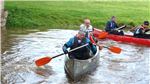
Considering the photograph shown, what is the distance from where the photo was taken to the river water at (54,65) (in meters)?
13.4

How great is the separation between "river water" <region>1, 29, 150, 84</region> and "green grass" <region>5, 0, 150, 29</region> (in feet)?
15.4

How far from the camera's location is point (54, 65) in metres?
15.8

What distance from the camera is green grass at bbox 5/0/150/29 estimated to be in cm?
2728

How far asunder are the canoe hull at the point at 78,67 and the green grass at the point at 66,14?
12.7m

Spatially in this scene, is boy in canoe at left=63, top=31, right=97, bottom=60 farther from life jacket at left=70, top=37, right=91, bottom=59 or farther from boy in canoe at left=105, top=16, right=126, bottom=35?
boy in canoe at left=105, top=16, right=126, bottom=35

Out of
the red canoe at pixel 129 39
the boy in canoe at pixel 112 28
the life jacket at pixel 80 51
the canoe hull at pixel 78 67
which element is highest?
the life jacket at pixel 80 51

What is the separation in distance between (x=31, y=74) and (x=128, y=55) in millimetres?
6130

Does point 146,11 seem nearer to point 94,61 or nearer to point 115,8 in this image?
point 115,8

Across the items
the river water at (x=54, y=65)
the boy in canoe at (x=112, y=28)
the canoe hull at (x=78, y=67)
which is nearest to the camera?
the canoe hull at (x=78, y=67)

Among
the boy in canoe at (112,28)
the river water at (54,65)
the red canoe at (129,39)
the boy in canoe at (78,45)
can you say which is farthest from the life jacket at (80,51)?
the boy in canoe at (112,28)

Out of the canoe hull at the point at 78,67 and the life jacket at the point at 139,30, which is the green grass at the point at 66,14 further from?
the canoe hull at the point at 78,67

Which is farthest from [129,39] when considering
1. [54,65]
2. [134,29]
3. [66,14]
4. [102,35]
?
[66,14]

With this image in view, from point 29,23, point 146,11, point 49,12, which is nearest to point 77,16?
point 49,12

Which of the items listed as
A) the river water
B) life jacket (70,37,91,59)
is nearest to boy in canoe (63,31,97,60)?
life jacket (70,37,91,59)
